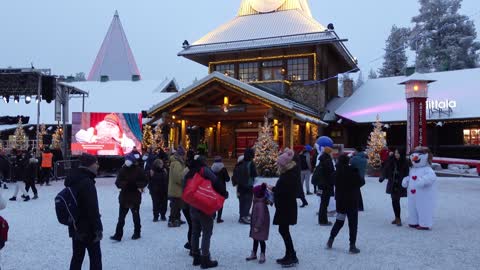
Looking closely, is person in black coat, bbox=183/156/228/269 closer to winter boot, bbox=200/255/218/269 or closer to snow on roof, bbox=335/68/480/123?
winter boot, bbox=200/255/218/269

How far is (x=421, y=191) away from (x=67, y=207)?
6.82 m

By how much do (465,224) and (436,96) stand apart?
1918cm

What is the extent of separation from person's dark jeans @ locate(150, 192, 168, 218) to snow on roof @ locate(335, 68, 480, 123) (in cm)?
1852

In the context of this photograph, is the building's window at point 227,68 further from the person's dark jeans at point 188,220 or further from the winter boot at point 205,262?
the winter boot at point 205,262

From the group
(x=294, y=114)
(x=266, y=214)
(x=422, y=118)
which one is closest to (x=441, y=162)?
(x=422, y=118)

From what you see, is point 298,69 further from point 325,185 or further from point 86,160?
point 86,160

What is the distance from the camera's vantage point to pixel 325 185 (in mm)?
9188

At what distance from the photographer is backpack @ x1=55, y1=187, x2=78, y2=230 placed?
450 centimetres

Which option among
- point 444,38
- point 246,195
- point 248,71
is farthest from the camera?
point 444,38

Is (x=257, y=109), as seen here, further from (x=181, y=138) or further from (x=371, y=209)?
(x=371, y=209)

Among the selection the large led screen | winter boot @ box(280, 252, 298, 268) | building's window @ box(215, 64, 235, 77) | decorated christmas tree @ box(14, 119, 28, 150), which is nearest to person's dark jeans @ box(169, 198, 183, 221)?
winter boot @ box(280, 252, 298, 268)

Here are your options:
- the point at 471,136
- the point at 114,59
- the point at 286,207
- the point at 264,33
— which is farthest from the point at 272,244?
the point at 114,59

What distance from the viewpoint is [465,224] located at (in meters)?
9.10

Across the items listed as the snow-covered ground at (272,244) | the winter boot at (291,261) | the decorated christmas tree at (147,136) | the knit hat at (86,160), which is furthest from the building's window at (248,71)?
the knit hat at (86,160)
